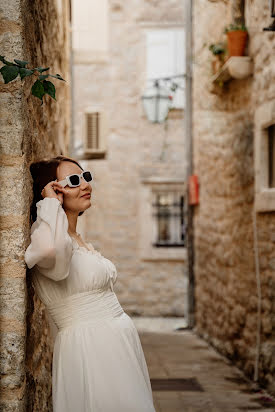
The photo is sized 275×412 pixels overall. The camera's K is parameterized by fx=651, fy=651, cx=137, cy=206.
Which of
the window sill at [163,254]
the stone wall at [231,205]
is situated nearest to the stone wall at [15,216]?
the stone wall at [231,205]

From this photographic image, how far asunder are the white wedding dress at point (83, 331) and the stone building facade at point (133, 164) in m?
10.5

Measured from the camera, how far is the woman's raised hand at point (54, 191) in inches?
99.0

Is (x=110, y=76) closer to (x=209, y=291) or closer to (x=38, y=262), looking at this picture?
(x=209, y=291)

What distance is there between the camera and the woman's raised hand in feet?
8.25

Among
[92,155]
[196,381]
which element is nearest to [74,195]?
[196,381]

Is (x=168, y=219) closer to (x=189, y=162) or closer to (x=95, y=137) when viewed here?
(x=189, y=162)

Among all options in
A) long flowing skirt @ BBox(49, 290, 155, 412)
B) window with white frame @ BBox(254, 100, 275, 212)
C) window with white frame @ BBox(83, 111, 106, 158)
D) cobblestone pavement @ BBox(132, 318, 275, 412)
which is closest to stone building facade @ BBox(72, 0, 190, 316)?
window with white frame @ BBox(83, 111, 106, 158)

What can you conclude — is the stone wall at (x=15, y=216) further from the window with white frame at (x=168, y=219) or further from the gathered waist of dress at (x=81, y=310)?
the window with white frame at (x=168, y=219)

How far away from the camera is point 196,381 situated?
595cm

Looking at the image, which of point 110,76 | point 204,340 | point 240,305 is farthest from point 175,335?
point 110,76

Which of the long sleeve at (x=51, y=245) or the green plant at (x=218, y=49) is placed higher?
the green plant at (x=218, y=49)

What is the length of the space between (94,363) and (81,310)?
0.20 meters

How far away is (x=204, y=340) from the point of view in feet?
28.3

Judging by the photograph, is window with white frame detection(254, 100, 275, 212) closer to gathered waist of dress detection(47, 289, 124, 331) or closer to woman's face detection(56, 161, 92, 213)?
woman's face detection(56, 161, 92, 213)
